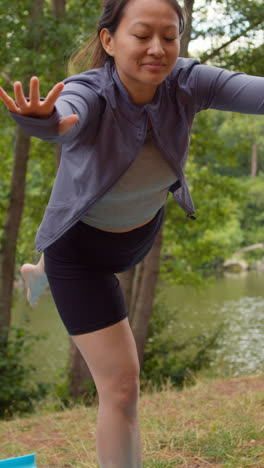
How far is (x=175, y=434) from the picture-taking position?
341 cm

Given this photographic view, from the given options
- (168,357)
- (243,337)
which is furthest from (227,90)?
(243,337)

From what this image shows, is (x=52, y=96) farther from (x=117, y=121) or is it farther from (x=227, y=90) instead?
(x=227, y=90)

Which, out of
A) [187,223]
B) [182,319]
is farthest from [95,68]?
[182,319]

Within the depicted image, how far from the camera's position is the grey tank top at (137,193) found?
6.01 feet

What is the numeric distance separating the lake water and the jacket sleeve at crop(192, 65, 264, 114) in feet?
22.0

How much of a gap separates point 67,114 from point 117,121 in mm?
259

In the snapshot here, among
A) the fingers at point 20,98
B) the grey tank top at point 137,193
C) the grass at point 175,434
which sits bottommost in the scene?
the grass at point 175,434

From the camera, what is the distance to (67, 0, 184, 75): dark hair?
1.76 meters

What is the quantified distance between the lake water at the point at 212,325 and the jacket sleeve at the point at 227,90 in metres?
6.72

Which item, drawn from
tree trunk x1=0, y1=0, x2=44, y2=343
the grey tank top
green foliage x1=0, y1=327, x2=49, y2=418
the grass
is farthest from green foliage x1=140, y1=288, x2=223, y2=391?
the grey tank top

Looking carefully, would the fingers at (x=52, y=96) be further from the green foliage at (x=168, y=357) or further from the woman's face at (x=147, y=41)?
the green foliage at (x=168, y=357)

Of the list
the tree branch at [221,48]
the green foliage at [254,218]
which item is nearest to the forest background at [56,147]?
the tree branch at [221,48]

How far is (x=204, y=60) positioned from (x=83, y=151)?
6.98 metres

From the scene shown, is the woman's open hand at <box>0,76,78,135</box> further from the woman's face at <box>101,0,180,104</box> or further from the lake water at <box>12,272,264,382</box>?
the lake water at <box>12,272,264,382</box>
